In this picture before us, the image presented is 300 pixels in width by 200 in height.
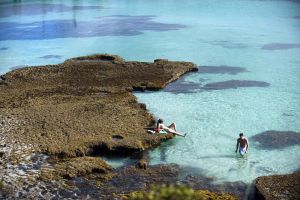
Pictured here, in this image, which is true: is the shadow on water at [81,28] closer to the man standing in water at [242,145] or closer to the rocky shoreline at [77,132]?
the rocky shoreline at [77,132]

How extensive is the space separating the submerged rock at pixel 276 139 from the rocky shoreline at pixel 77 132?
17.7 ft

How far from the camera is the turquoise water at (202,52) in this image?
2223cm

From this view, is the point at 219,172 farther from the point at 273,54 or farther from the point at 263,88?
the point at 273,54

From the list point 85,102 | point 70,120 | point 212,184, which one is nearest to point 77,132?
point 70,120

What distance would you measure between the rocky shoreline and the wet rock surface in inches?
76.8

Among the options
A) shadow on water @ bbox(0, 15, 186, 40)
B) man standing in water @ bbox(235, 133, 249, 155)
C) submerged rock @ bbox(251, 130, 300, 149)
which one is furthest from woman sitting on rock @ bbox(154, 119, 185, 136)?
shadow on water @ bbox(0, 15, 186, 40)

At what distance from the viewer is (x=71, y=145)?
70.6 feet

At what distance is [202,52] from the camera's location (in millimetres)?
44938

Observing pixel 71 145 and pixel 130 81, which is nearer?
pixel 71 145

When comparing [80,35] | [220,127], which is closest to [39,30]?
[80,35]

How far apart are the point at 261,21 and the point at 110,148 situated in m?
47.6

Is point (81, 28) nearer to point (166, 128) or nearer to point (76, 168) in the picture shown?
point (166, 128)

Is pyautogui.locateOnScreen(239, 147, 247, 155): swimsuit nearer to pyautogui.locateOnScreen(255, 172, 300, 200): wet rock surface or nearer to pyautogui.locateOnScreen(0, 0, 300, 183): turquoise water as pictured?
pyautogui.locateOnScreen(0, 0, 300, 183): turquoise water

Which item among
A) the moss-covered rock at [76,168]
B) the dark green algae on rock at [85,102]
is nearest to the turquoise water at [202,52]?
the dark green algae on rock at [85,102]
